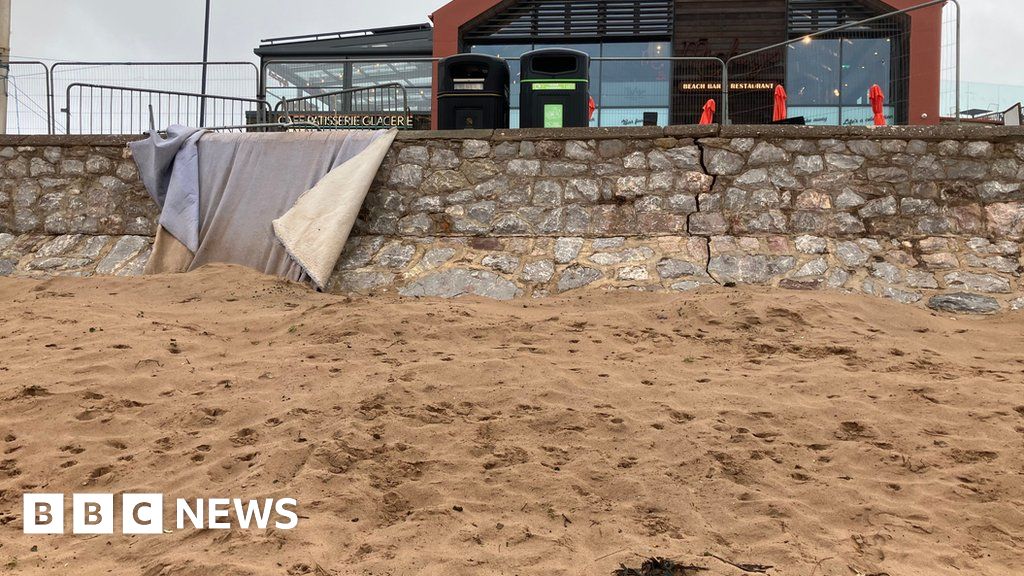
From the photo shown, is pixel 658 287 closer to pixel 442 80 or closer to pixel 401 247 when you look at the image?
pixel 401 247

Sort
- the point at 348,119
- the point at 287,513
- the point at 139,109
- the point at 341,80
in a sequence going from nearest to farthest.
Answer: the point at 287,513, the point at 139,109, the point at 348,119, the point at 341,80

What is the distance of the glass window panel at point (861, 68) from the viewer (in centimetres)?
1227

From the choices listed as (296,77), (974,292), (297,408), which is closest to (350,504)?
(297,408)

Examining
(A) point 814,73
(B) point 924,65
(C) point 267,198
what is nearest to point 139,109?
(C) point 267,198

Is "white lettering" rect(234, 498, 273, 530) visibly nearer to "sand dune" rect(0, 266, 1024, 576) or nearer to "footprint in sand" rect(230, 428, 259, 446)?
"sand dune" rect(0, 266, 1024, 576)

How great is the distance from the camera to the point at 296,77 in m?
12.6

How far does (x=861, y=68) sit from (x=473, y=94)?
7.47 m

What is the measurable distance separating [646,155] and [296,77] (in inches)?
300

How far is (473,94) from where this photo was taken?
7.86 metres

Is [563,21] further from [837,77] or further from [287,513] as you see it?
[287,513]

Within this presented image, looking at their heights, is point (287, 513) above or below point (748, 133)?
below

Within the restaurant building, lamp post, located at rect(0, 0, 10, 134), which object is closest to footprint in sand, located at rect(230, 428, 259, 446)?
lamp post, located at rect(0, 0, 10, 134)

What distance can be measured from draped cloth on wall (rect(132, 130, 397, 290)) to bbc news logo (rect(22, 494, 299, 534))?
3680 mm

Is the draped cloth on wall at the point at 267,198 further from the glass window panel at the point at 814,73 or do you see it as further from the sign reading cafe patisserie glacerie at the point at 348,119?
the glass window panel at the point at 814,73
